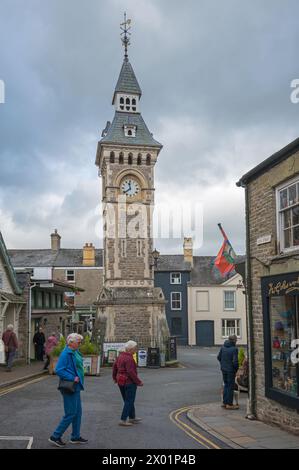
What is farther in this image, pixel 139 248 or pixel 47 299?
pixel 139 248

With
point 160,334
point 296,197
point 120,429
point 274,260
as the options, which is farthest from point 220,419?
point 160,334

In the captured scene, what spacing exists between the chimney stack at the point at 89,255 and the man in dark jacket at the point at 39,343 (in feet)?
85.8

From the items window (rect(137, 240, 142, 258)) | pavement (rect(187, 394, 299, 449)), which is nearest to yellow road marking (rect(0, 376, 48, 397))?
pavement (rect(187, 394, 299, 449))

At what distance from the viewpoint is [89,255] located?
168ft

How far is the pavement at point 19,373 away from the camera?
52.7ft

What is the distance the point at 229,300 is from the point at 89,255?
15090 millimetres

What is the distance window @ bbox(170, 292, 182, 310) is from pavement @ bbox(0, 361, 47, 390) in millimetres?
25523

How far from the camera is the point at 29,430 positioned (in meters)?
9.12

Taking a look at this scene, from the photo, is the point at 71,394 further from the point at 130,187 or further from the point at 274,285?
the point at 130,187

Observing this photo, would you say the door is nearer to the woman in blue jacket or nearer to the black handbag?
the woman in blue jacket

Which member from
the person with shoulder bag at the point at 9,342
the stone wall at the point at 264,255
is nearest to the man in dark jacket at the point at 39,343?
the person with shoulder bag at the point at 9,342

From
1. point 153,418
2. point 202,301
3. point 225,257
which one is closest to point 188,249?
point 202,301

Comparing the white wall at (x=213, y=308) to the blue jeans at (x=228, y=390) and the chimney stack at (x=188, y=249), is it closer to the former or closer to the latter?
the chimney stack at (x=188, y=249)

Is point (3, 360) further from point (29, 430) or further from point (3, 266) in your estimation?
point (29, 430)
